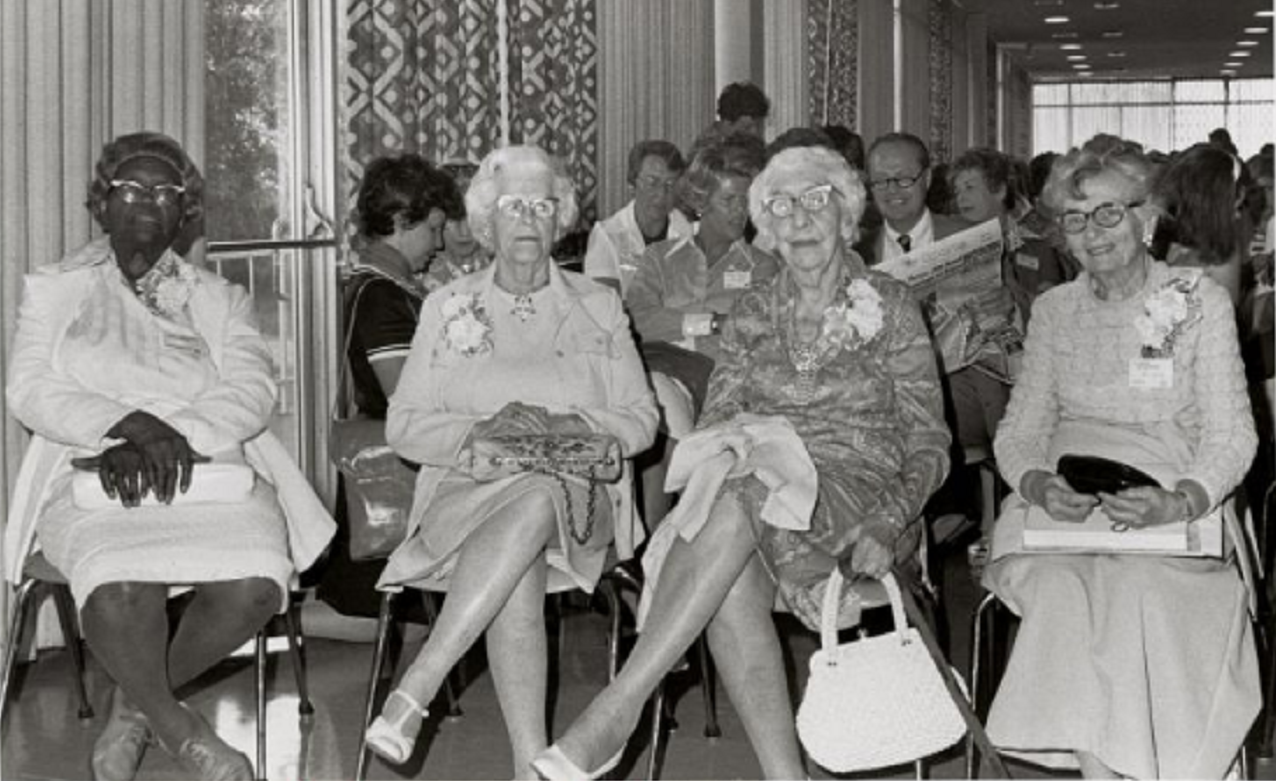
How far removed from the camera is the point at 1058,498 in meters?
4.05

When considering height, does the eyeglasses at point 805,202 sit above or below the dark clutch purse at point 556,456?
above

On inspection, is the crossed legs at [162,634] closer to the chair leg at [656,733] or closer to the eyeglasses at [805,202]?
the chair leg at [656,733]

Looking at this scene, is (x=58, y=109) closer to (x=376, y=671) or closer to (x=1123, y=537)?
(x=376, y=671)

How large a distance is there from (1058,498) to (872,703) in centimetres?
67

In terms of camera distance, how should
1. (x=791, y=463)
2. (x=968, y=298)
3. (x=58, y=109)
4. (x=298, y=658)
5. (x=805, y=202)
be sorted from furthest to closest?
(x=968, y=298) → (x=58, y=109) → (x=298, y=658) → (x=805, y=202) → (x=791, y=463)

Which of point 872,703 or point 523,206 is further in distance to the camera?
point 523,206

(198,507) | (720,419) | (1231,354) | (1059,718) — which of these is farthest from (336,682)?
(1231,354)

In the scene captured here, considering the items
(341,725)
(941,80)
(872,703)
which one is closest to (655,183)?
(341,725)

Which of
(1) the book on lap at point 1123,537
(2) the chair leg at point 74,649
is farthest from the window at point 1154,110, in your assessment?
(1) the book on lap at point 1123,537

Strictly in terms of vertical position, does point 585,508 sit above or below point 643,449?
below

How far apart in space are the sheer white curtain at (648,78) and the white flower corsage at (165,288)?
4.74 meters

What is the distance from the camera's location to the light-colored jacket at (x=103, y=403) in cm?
421

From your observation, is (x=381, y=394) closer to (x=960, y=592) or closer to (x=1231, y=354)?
(x=1231, y=354)

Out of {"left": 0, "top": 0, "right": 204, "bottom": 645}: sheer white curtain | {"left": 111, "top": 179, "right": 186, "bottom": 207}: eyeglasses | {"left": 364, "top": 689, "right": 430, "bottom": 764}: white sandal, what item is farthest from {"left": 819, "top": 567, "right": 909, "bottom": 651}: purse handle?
{"left": 0, "top": 0, "right": 204, "bottom": 645}: sheer white curtain
